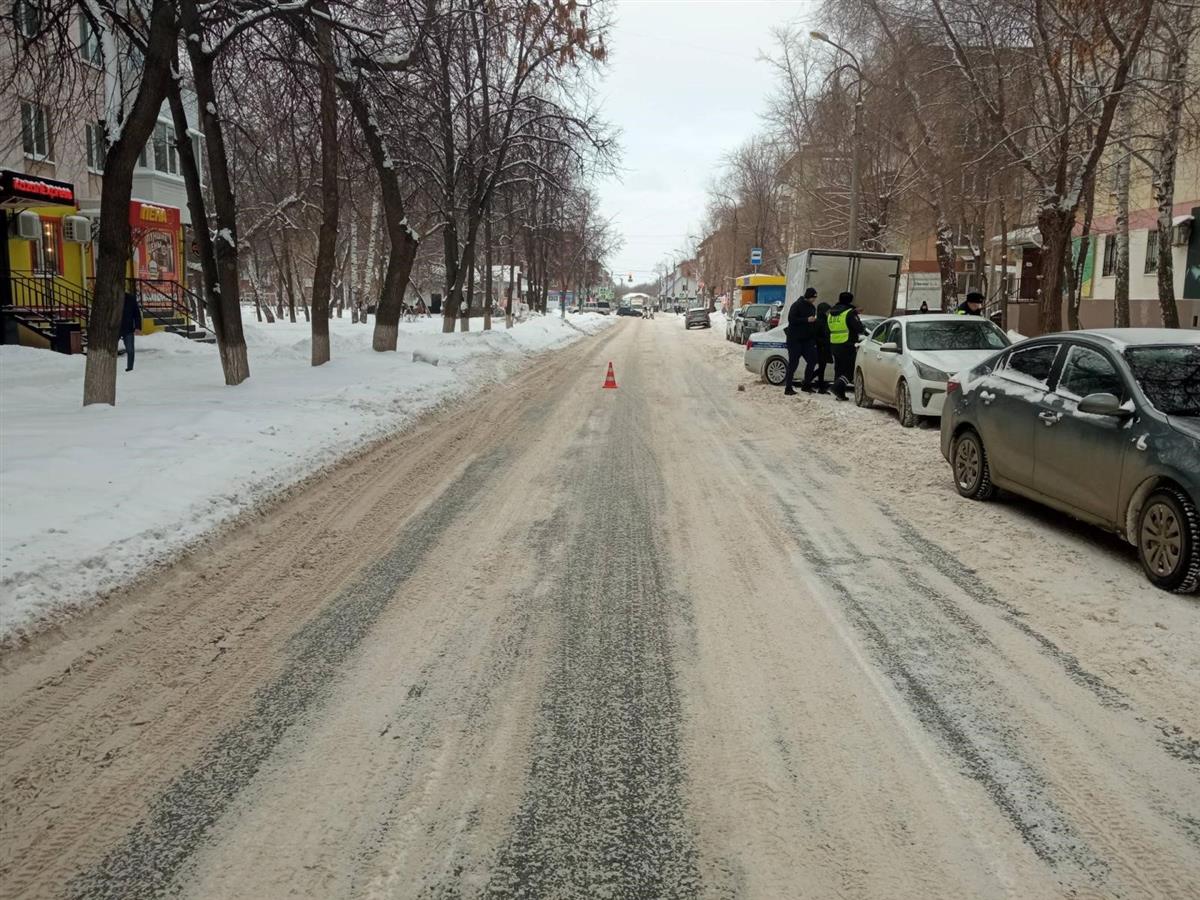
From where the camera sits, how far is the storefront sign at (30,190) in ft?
59.2

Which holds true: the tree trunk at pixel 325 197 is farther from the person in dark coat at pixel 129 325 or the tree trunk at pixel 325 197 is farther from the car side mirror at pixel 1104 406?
the car side mirror at pixel 1104 406

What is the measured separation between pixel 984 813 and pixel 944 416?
20.7ft

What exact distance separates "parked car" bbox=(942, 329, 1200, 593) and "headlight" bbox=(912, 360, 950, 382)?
419 cm

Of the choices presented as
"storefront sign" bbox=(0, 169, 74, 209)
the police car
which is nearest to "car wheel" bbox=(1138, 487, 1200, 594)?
the police car

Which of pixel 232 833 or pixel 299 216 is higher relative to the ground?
pixel 299 216

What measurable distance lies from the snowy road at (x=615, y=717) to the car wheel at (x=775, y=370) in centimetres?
1219

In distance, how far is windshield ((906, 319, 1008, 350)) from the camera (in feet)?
43.5

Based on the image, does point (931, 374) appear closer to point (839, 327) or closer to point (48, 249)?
point (839, 327)

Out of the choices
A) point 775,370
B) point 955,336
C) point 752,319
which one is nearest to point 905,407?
point 955,336

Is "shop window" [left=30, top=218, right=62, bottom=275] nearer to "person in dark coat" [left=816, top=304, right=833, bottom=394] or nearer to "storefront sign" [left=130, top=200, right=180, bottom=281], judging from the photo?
"storefront sign" [left=130, top=200, right=180, bottom=281]

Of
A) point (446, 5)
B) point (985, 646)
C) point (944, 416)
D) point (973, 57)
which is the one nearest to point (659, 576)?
point (985, 646)

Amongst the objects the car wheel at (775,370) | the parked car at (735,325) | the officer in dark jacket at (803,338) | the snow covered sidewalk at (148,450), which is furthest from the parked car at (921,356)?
the parked car at (735,325)

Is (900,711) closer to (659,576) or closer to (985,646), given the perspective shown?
(985,646)

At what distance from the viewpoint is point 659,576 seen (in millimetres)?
5793
